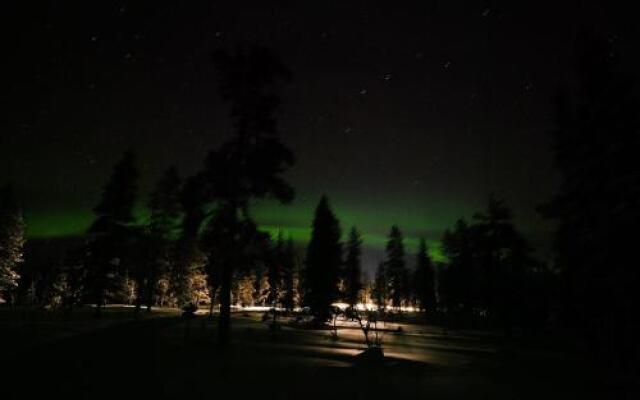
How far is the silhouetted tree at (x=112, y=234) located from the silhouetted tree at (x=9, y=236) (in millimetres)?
14873

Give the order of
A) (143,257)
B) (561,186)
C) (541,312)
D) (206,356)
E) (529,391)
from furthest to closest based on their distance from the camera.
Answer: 1. (143,257)
2. (541,312)
3. (561,186)
4. (206,356)
5. (529,391)

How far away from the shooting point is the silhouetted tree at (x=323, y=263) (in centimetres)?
3875

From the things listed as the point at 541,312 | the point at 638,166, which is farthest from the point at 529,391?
the point at 541,312

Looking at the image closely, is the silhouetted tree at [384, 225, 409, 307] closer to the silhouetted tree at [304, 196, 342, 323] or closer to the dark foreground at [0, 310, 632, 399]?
the silhouetted tree at [304, 196, 342, 323]

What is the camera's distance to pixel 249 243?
1673 centimetres

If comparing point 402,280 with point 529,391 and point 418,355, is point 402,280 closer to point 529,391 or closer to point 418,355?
point 418,355

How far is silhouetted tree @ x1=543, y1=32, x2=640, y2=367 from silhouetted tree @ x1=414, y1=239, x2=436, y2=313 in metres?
46.8

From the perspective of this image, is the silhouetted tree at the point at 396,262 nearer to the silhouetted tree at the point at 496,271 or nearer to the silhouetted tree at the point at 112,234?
the silhouetted tree at the point at 496,271

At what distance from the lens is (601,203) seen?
15234 mm

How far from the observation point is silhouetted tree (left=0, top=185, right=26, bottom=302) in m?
41.9

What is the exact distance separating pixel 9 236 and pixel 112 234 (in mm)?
17650

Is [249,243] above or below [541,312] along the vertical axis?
above

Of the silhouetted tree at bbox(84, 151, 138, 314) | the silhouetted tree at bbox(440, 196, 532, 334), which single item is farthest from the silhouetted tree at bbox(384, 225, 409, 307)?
the silhouetted tree at bbox(84, 151, 138, 314)

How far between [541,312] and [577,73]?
18661mm
